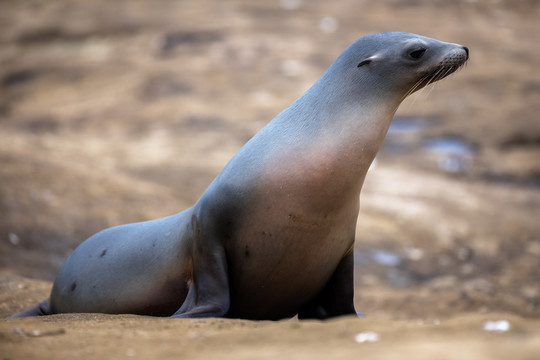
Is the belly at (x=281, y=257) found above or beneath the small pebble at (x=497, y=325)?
above

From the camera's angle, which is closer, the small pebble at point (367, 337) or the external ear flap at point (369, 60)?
the small pebble at point (367, 337)

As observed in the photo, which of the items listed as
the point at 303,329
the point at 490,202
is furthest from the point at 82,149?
the point at 303,329

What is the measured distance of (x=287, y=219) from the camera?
310cm

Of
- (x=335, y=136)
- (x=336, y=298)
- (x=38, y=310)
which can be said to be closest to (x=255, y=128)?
(x=38, y=310)

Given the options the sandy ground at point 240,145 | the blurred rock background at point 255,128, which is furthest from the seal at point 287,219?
the blurred rock background at point 255,128

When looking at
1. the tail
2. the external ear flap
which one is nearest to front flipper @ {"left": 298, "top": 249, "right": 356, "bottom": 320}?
the external ear flap

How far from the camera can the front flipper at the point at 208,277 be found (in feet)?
10.1

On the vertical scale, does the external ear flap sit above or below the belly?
above

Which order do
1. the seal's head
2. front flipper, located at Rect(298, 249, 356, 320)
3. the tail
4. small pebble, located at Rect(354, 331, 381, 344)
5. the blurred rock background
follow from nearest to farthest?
1. small pebble, located at Rect(354, 331, 381, 344)
2. the seal's head
3. front flipper, located at Rect(298, 249, 356, 320)
4. the tail
5. the blurred rock background

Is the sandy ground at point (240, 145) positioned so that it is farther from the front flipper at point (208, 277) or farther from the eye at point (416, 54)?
the eye at point (416, 54)

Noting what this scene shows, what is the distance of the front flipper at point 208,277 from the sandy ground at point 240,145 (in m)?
0.34

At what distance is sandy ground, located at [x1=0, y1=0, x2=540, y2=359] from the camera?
7.79ft

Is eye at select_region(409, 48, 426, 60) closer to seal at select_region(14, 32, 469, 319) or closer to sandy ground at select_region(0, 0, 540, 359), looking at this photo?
seal at select_region(14, 32, 469, 319)

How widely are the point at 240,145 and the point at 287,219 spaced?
8.57m
